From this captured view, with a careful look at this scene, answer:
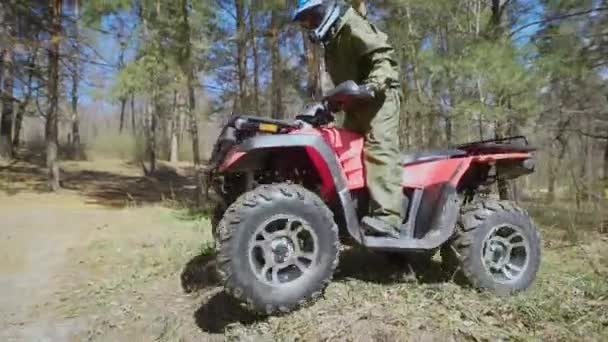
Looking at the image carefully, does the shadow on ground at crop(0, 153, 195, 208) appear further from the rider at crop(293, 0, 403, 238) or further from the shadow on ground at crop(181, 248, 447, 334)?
the rider at crop(293, 0, 403, 238)

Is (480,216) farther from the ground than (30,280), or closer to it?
farther from the ground

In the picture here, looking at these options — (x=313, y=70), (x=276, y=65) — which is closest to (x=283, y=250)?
(x=313, y=70)

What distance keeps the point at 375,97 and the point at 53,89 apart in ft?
43.4

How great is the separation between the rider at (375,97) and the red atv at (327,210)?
9 cm

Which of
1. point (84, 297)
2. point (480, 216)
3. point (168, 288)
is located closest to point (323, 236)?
point (480, 216)

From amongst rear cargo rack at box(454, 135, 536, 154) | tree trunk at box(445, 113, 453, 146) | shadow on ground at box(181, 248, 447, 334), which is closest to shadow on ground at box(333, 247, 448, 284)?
shadow on ground at box(181, 248, 447, 334)

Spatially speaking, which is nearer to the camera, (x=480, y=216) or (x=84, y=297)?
(x=480, y=216)

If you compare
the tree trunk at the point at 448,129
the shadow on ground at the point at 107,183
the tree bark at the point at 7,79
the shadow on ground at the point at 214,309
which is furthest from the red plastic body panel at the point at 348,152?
the tree bark at the point at 7,79

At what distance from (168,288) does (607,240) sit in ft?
15.3

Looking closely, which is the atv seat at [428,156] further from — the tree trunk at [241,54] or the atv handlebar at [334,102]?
the tree trunk at [241,54]

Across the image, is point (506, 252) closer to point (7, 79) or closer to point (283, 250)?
point (283, 250)

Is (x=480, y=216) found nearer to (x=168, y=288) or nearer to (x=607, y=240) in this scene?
(x=168, y=288)

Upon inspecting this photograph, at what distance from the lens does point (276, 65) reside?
38.6 ft

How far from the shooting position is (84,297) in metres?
4.28
